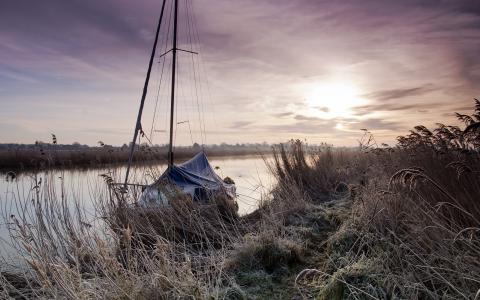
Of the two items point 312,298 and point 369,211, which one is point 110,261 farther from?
point 369,211

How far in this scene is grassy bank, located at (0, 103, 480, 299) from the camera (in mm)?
2904

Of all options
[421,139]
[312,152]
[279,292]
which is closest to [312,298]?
[279,292]

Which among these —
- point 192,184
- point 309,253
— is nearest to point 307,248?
point 309,253

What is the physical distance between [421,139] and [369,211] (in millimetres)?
1808

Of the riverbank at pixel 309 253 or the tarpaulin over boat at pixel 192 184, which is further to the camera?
the tarpaulin over boat at pixel 192 184

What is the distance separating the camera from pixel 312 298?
10.6 ft

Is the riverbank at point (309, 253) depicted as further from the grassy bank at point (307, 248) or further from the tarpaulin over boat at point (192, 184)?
the tarpaulin over boat at point (192, 184)

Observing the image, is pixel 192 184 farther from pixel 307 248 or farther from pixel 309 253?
pixel 309 253

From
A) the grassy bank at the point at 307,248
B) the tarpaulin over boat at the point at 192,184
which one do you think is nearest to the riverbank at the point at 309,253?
the grassy bank at the point at 307,248

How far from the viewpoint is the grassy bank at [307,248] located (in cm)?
290

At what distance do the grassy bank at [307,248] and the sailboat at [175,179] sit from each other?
398 mm

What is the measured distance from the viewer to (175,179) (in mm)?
9180

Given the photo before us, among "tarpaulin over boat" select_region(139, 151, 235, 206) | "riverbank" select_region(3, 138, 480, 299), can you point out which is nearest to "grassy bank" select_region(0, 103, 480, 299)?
"riverbank" select_region(3, 138, 480, 299)

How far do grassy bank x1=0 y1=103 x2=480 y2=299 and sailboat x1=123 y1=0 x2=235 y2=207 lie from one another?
398 millimetres
